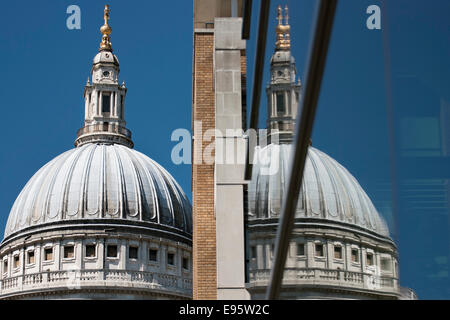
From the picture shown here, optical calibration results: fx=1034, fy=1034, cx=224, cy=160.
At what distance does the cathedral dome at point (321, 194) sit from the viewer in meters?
3.33

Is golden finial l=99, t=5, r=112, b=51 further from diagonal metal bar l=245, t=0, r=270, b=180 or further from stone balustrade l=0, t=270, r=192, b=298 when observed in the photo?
diagonal metal bar l=245, t=0, r=270, b=180

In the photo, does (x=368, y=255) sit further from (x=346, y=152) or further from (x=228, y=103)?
(x=228, y=103)

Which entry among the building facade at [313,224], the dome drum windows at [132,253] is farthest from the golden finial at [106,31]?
the building facade at [313,224]

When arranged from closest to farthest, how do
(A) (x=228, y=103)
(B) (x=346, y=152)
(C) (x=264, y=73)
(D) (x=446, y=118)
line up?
(D) (x=446, y=118)
(B) (x=346, y=152)
(C) (x=264, y=73)
(A) (x=228, y=103)

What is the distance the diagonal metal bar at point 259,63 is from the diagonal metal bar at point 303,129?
1.82 m

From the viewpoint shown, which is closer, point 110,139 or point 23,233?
point 23,233

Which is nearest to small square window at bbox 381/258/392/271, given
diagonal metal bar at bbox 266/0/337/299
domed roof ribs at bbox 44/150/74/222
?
diagonal metal bar at bbox 266/0/337/299

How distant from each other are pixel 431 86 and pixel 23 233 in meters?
93.4

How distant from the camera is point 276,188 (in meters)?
5.42

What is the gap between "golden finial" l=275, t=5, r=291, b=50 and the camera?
522cm

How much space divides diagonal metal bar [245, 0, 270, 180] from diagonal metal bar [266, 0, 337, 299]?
1823 millimetres

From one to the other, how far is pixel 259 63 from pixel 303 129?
2.62 metres

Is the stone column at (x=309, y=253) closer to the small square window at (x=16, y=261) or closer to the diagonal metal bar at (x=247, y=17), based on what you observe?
the diagonal metal bar at (x=247, y=17)

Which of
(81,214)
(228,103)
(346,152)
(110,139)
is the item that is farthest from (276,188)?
(110,139)
